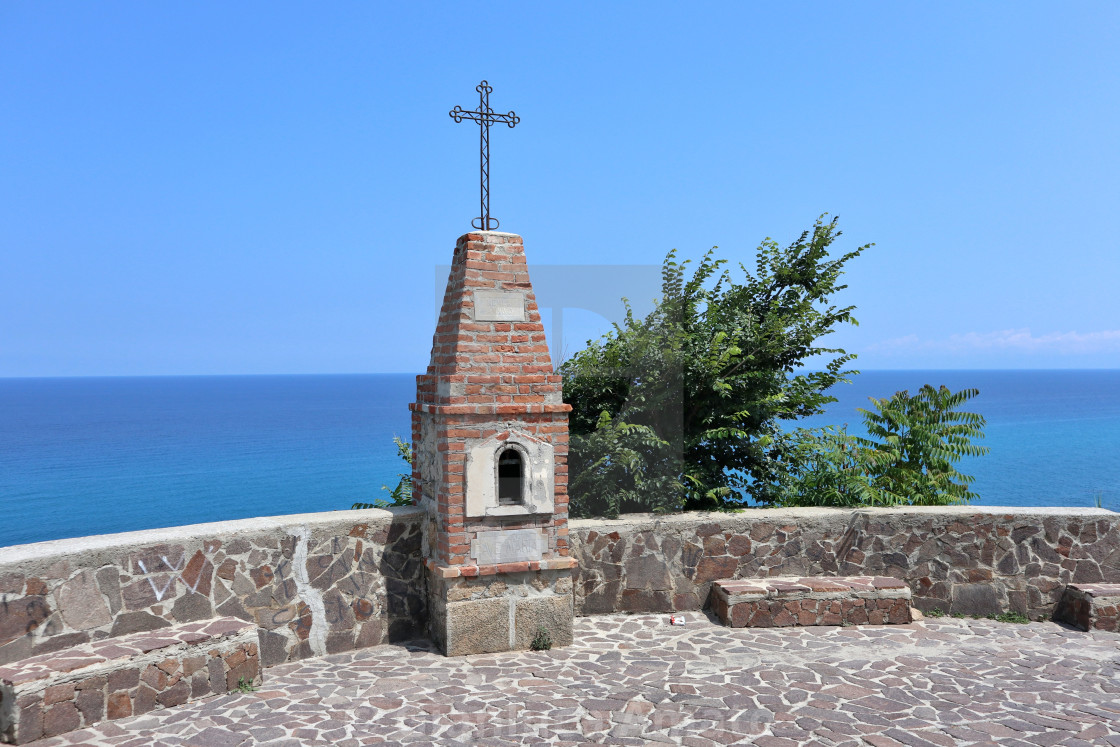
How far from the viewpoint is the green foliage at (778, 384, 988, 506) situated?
9.48 meters

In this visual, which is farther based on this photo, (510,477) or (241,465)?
(241,465)

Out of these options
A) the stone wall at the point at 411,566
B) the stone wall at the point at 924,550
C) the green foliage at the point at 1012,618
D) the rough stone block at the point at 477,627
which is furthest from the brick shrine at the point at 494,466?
the green foliage at the point at 1012,618

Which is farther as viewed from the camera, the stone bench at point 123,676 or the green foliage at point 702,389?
the green foliage at point 702,389

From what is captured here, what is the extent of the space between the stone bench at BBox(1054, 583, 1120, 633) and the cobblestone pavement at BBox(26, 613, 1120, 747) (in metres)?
0.26

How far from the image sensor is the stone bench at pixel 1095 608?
773cm

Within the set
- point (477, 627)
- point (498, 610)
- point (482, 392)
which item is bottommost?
point (477, 627)

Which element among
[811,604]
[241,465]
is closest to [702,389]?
[811,604]

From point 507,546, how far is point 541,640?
0.96m

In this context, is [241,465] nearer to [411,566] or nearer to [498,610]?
[411,566]

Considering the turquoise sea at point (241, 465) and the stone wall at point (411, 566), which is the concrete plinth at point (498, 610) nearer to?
the stone wall at point (411, 566)

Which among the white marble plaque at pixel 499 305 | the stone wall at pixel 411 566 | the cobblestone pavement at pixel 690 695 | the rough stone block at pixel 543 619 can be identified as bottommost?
the cobblestone pavement at pixel 690 695

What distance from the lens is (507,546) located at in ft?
22.7

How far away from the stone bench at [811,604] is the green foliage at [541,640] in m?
1.93

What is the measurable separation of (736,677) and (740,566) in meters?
2.00
